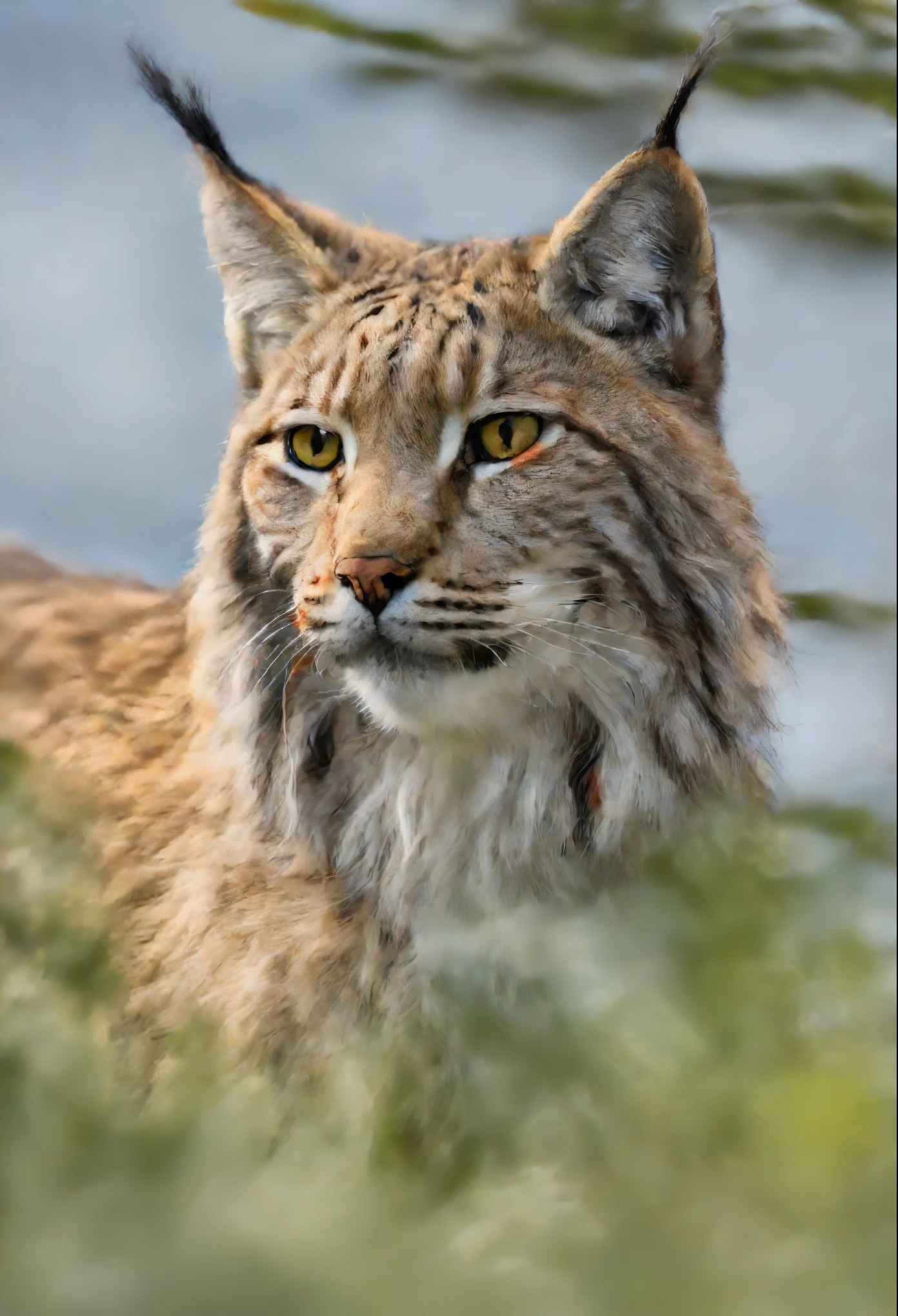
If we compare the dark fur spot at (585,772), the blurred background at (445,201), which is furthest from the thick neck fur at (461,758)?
the blurred background at (445,201)

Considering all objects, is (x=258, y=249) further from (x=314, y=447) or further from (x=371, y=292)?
(x=314, y=447)

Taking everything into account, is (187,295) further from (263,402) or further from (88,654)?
(88,654)

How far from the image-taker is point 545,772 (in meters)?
1.12

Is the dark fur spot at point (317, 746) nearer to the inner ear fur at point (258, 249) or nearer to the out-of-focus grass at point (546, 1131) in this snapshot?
the out-of-focus grass at point (546, 1131)

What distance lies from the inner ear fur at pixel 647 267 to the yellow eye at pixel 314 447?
0.24 m

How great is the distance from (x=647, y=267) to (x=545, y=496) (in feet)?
Answer: 0.76

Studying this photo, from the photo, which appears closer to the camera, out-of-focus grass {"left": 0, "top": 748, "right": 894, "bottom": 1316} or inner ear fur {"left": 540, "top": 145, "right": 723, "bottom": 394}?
out-of-focus grass {"left": 0, "top": 748, "right": 894, "bottom": 1316}

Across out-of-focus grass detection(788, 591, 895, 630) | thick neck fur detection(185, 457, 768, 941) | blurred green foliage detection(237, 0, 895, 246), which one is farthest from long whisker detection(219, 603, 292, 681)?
blurred green foliage detection(237, 0, 895, 246)

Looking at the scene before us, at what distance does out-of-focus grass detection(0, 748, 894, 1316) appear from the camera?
2.63 ft

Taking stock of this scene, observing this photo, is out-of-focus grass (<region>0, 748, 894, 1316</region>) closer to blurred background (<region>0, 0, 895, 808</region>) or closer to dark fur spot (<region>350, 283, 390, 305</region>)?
blurred background (<region>0, 0, 895, 808</region>)

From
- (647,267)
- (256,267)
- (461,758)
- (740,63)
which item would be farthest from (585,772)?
(740,63)

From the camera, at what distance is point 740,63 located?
1.20 m

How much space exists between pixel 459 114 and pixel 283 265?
0.26 meters

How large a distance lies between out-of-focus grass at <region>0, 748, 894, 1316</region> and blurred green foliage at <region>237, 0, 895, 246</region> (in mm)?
618
